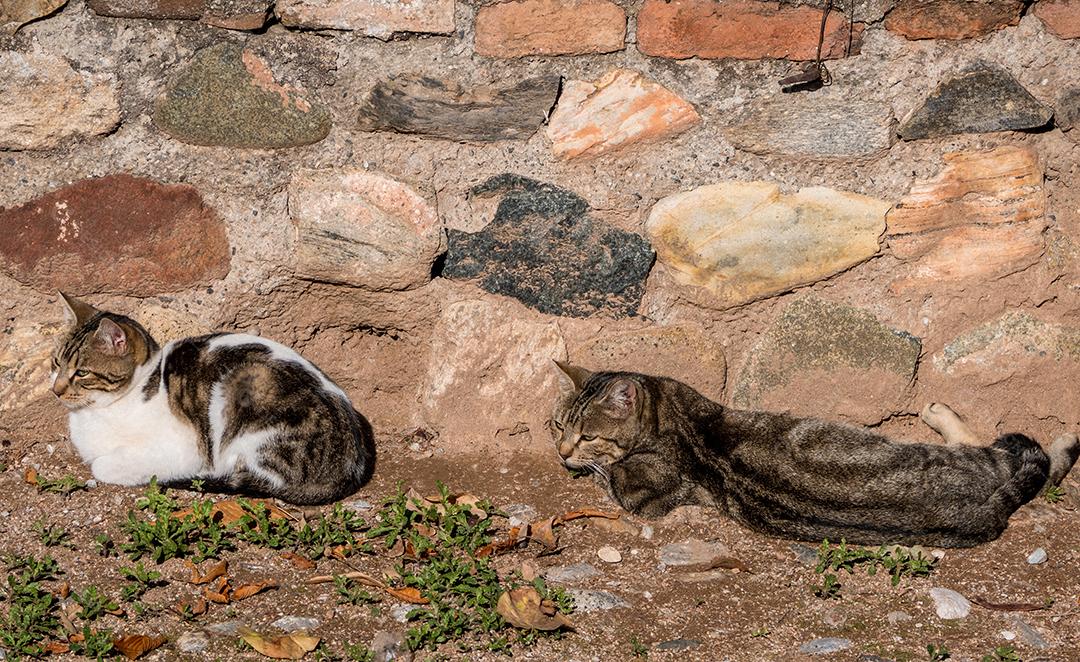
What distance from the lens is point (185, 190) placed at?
13.9 ft

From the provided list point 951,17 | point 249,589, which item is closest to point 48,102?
point 249,589

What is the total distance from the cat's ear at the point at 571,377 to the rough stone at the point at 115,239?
1253 mm

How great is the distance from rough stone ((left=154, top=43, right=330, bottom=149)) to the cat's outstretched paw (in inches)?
95.3

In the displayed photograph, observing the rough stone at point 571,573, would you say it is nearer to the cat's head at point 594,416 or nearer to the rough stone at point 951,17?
the cat's head at point 594,416

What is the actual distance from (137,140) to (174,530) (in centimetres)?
137

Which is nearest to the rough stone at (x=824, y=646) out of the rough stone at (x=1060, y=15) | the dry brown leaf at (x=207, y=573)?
the dry brown leaf at (x=207, y=573)

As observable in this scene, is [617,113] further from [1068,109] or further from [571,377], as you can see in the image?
[1068,109]

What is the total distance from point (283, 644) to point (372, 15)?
2056mm

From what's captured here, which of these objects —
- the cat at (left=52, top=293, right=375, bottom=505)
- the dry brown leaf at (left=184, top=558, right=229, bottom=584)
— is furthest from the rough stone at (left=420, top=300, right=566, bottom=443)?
the dry brown leaf at (left=184, top=558, right=229, bottom=584)

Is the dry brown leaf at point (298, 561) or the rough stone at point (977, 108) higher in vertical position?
the rough stone at point (977, 108)

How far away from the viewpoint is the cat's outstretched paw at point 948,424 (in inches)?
175

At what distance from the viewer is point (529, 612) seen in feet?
11.5

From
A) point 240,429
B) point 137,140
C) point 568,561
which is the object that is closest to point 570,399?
point 568,561

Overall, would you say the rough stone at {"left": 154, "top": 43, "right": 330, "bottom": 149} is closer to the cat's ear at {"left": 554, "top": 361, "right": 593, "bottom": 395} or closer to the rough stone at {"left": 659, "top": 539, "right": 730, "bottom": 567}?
the cat's ear at {"left": 554, "top": 361, "right": 593, "bottom": 395}
